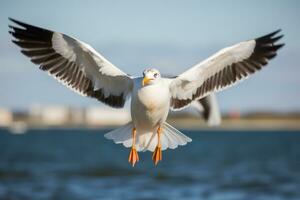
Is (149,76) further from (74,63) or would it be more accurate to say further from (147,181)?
(147,181)

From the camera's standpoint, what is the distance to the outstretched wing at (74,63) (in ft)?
42.2

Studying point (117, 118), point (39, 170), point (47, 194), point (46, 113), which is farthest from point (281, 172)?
point (46, 113)

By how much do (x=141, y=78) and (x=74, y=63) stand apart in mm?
1277

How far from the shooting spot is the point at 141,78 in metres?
12.6

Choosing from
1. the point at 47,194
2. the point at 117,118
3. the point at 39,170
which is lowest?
the point at 47,194

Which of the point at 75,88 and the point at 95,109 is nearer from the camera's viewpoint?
the point at 75,88

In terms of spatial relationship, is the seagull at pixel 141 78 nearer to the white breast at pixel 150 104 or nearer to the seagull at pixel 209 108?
the white breast at pixel 150 104

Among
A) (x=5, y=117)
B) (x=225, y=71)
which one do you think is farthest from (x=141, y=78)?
(x=5, y=117)

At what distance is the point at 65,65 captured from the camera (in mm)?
13195

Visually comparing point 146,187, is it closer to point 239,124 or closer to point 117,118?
point 117,118

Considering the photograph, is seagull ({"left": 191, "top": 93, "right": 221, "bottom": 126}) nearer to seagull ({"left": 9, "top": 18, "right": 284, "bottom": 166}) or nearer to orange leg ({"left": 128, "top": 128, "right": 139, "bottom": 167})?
seagull ({"left": 9, "top": 18, "right": 284, "bottom": 166})

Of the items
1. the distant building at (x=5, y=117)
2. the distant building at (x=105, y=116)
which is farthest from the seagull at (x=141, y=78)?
the distant building at (x=5, y=117)

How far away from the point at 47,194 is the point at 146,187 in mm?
3608

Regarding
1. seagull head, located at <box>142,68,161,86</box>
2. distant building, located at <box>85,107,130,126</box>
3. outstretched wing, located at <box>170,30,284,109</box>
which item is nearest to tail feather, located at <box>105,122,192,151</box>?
outstretched wing, located at <box>170,30,284,109</box>
